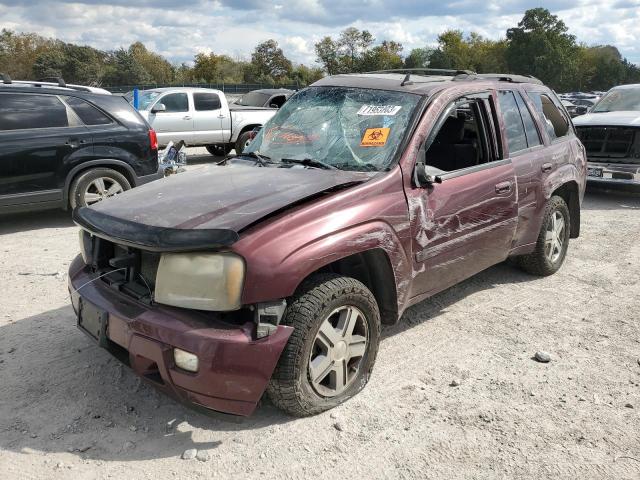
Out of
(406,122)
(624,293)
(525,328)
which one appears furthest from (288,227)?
(624,293)

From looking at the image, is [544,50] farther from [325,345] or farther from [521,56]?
[325,345]

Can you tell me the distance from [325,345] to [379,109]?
171 cm

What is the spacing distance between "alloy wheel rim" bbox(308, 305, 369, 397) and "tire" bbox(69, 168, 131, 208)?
15.6ft

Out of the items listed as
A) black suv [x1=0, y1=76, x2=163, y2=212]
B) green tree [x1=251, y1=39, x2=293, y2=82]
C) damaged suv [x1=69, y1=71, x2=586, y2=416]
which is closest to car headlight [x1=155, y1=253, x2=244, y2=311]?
damaged suv [x1=69, y1=71, x2=586, y2=416]

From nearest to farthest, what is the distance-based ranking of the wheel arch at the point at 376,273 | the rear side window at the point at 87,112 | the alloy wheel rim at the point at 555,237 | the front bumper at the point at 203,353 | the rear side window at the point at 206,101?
the front bumper at the point at 203,353, the wheel arch at the point at 376,273, the alloy wheel rim at the point at 555,237, the rear side window at the point at 87,112, the rear side window at the point at 206,101

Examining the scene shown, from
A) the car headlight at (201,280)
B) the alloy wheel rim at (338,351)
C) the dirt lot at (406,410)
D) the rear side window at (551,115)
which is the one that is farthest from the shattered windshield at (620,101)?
the car headlight at (201,280)

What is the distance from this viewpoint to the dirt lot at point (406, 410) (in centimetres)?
275

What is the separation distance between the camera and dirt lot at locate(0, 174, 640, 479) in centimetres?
275

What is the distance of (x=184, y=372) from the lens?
8.77ft

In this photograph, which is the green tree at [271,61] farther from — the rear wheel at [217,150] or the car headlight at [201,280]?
the car headlight at [201,280]

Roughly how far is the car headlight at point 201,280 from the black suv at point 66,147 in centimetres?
481

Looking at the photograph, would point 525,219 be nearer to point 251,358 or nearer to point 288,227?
point 288,227

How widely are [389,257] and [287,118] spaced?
5.24 ft

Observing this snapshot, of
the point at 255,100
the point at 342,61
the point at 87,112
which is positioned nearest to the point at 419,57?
the point at 342,61
